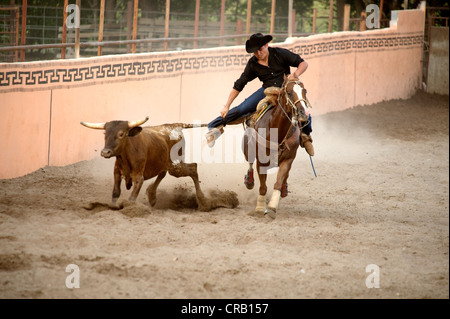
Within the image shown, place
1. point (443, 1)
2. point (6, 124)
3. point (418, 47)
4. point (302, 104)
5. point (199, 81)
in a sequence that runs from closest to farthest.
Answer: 1. point (302, 104)
2. point (6, 124)
3. point (199, 81)
4. point (418, 47)
5. point (443, 1)

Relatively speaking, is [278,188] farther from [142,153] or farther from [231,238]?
[142,153]

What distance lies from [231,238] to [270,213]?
1150 millimetres

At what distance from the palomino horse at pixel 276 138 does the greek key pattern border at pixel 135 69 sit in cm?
341

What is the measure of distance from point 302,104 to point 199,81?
5.74 metres

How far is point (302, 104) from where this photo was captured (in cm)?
812

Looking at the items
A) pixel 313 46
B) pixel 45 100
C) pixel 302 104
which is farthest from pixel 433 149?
pixel 45 100

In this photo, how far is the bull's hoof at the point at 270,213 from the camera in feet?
27.8

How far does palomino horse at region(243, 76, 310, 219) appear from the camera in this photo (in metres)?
8.38

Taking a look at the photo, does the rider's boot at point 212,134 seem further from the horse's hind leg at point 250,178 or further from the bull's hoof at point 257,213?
the bull's hoof at point 257,213

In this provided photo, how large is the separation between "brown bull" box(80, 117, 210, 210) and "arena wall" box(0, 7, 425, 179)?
2.34 m

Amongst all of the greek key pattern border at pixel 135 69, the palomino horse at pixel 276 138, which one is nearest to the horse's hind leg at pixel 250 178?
the palomino horse at pixel 276 138
